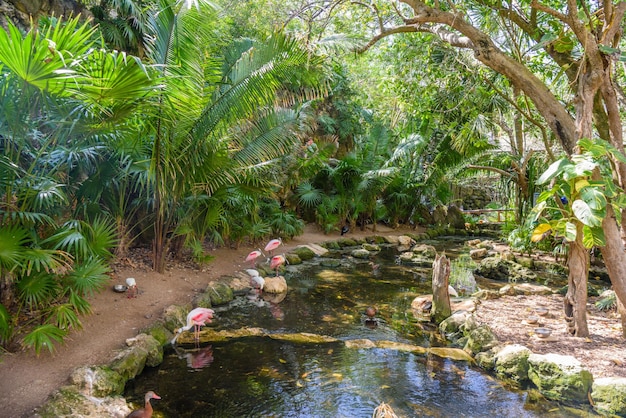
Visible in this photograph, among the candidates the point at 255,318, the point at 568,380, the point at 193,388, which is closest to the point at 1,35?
the point at 193,388

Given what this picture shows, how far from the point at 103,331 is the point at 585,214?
4770 millimetres

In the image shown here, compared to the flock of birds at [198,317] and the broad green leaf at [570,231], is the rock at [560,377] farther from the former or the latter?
the flock of birds at [198,317]

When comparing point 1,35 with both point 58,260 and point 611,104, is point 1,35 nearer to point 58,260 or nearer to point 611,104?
point 58,260

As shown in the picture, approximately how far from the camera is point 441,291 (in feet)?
20.3

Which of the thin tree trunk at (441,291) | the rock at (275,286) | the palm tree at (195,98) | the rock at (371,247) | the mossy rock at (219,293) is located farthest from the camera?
the rock at (371,247)

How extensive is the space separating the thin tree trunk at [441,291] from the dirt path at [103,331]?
135 inches

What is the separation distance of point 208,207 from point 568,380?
544cm

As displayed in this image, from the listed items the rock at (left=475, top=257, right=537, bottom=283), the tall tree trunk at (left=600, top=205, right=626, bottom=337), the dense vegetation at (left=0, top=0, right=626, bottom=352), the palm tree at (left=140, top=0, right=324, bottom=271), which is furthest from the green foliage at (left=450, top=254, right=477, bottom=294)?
the palm tree at (left=140, top=0, right=324, bottom=271)

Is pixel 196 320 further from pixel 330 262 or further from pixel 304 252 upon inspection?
pixel 304 252

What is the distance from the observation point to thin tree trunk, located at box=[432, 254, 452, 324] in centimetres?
608

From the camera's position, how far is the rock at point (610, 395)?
11.8 feet

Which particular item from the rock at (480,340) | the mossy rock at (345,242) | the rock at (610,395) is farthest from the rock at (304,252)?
the rock at (610,395)

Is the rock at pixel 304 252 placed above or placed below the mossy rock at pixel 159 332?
above

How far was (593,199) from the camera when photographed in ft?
13.2
